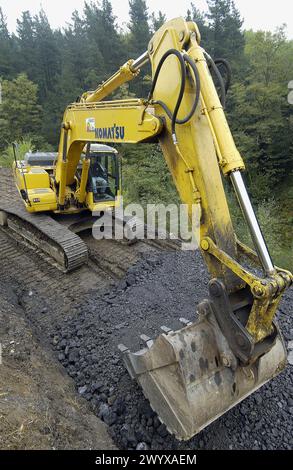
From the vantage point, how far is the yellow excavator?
7.64 ft

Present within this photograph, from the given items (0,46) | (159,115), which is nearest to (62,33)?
(0,46)

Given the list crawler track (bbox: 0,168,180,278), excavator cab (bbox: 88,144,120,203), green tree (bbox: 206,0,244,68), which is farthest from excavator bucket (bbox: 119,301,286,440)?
green tree (bbox: 206,0,244,68)

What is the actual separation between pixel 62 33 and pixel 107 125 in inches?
1467

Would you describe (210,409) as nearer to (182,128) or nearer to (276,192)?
(182,128)

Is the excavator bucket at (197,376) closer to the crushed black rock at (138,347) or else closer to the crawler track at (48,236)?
the crushed black rock at (138,347)

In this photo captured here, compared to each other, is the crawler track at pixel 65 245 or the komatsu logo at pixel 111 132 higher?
the komatsu logo at pixel 111 132

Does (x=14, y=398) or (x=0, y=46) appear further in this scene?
(x=0, y=46)

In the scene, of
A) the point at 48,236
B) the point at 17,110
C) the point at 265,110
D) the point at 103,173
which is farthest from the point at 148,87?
the point at 48,236

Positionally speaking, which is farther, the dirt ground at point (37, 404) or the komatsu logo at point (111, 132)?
the komatsu logo at point (111, 132)

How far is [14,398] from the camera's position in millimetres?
2666

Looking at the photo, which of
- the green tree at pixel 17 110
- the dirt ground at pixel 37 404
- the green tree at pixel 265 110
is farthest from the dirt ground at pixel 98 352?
the green tree at pixel 17 110

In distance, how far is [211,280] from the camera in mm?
2469

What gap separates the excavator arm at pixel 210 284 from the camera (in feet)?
7.63

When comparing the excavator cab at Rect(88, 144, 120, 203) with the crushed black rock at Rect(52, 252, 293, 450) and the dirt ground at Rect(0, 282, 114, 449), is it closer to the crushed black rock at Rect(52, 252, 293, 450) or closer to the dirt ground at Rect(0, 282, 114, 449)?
the crushed black rock at Rect(52, 252, 293, 450)
